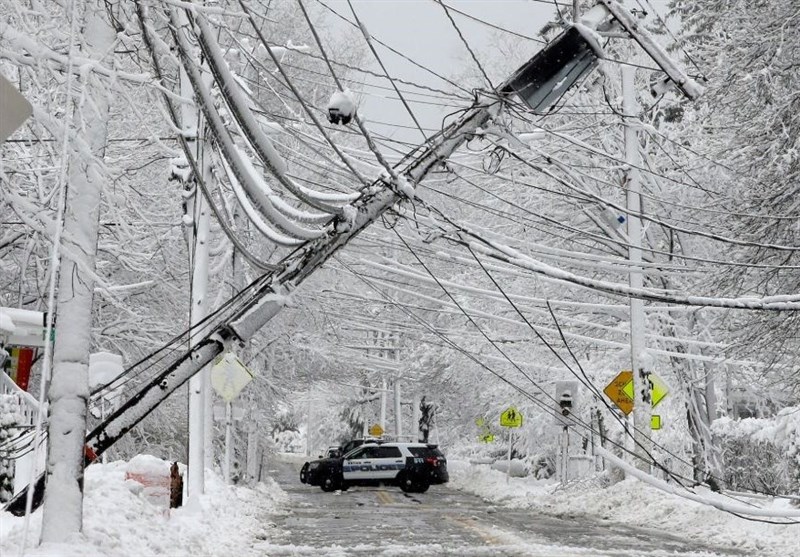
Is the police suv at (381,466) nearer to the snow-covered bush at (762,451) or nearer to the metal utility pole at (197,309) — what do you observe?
the snow-covered bush at (762,451)

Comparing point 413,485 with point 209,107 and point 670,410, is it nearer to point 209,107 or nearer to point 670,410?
Result: point 670,410

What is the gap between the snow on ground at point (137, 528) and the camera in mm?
9438

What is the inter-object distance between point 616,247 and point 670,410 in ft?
26.3

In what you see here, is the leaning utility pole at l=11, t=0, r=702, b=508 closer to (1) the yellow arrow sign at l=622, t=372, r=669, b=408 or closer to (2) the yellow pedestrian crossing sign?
(1) the yellow arrow sign at l=622, t=372, r=669, b=408

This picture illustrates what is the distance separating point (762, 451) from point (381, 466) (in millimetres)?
14190

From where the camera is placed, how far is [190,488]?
16.4 meters

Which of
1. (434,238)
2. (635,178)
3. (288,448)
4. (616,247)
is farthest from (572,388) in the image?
(288,448)

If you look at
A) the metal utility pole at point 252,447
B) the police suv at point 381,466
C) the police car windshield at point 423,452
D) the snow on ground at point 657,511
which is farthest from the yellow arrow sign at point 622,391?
the police car windshield at point 423,452

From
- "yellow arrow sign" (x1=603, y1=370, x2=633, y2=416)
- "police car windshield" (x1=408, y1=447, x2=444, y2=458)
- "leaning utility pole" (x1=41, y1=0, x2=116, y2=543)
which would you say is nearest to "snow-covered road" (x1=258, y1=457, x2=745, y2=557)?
"yellow arrow sign" (x1=603, y1=370, x2=633, y2=416)

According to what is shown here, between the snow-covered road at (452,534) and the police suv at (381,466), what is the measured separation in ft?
33.1

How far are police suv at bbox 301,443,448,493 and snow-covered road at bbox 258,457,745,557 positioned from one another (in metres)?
10.1

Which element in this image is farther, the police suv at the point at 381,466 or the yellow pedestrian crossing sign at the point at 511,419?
the police suv at the point at 381,466

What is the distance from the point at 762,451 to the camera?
2312 cm

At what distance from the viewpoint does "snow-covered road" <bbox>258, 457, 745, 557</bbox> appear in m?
13.1
